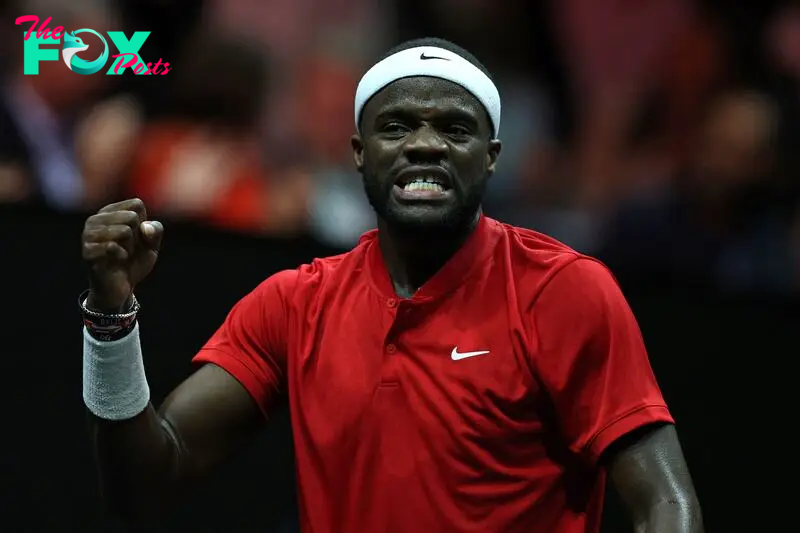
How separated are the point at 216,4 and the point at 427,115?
8.23ft

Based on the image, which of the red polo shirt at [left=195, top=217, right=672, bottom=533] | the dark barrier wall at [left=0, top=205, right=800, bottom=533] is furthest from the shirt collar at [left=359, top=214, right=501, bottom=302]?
the dark barrier wall at [left=0, top=205, right=800, bottom=533]

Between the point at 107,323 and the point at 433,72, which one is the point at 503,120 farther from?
the point at 107,323

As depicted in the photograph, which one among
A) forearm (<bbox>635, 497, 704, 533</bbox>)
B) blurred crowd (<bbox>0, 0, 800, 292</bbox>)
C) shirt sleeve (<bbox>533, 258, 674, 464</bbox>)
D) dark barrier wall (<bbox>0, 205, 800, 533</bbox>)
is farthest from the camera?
blurred crowd (<bbox>0, 0, 800, 292</bbox>)

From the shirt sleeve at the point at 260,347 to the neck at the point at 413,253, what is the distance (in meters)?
0.21

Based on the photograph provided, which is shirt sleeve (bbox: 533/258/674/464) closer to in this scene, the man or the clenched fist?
the man

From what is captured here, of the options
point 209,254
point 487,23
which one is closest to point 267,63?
point 487,23

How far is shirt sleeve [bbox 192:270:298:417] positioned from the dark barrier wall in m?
0.83

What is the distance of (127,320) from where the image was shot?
242 centimetres

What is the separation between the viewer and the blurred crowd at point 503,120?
410cm

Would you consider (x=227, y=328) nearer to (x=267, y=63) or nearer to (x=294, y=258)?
(x=294, y=258)

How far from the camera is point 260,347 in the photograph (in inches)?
106

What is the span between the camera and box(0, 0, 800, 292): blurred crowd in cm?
410

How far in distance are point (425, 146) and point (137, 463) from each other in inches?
31.5

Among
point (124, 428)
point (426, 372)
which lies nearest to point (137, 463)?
point (124, 428)
